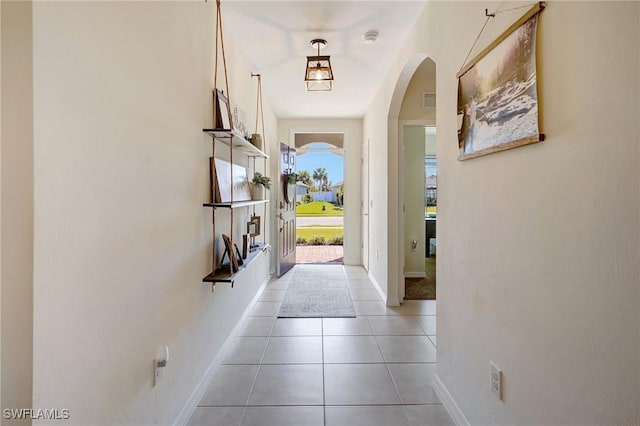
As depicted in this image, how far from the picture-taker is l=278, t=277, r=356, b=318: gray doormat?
3221 millimetres

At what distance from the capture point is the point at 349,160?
5.53m

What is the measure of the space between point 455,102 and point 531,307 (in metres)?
1.11

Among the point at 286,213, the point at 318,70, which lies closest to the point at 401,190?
the point at 318,70

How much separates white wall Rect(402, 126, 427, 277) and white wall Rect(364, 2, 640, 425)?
3119mm

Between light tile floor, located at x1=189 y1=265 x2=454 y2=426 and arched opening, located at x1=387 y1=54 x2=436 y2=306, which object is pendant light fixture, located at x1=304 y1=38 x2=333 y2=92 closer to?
arched opening, located at x1=387 y1=54 x2=436 y2=306

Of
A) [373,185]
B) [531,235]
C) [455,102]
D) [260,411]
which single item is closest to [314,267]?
[373,185]

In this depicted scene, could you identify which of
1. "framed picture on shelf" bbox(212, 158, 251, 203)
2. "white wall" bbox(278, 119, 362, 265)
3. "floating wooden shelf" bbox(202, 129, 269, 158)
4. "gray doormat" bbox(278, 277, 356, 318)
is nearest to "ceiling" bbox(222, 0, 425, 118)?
"floating wooden shelf" bbox(202, 129, 269, 158)

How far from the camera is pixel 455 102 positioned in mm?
1696

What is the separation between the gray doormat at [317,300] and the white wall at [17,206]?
250cm

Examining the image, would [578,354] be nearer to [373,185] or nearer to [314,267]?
[373,185]

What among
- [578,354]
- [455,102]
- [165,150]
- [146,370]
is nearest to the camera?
[578,354]

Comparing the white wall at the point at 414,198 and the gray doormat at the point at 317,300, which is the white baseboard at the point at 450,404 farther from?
the white wall at the point at 414,198

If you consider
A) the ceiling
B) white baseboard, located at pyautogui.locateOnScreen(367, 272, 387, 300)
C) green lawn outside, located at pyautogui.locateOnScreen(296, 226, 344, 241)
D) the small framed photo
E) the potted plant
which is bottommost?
white baseboard, located at pyautogui.locateOnScreen(367, 272, 387, 300)

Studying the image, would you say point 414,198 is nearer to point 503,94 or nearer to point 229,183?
point 229,183
